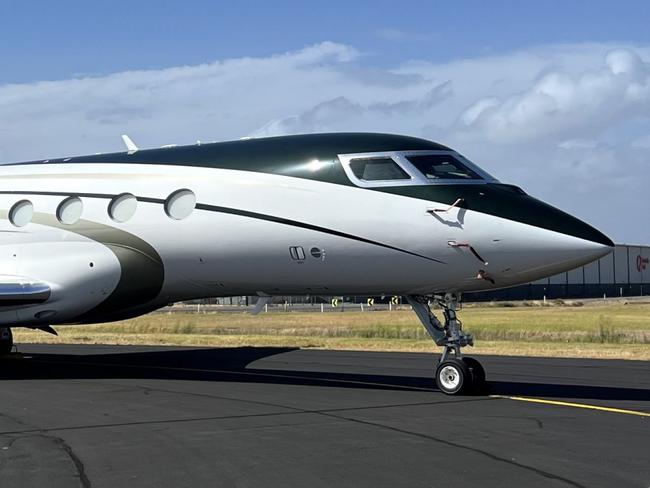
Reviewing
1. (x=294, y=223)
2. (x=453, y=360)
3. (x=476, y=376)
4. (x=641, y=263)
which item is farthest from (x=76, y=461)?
(x=641, y=263)

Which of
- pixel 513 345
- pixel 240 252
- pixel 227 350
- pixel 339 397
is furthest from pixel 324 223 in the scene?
pixel 513 345

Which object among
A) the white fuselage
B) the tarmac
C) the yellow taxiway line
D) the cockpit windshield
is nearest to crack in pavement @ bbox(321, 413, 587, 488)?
the tarmac

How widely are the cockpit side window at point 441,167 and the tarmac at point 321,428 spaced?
11.2ft

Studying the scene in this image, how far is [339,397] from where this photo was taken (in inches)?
538

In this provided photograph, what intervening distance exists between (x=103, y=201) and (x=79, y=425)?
21.0 feet

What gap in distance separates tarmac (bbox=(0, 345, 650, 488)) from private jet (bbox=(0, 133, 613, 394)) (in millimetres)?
1618

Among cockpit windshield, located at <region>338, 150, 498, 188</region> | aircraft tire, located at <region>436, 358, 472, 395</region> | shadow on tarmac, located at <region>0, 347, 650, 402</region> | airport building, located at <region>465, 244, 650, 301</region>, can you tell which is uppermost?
airport building, located at <region>465, 244, 650, 301</region>

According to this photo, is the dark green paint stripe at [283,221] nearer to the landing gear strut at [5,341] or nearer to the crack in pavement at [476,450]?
the crack in pavement at [476,450]

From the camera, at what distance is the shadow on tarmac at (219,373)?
48.2 feet

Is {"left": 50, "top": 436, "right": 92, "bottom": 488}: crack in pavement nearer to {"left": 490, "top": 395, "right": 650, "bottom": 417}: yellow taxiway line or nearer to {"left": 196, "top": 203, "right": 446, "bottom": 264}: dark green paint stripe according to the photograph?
{"left": 196, "top": 203, "right": 446, "bottom": 264}: dark green paint stripe

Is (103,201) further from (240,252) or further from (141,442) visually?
(141,442)

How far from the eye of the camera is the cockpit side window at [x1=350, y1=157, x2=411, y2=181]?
45.1 feet

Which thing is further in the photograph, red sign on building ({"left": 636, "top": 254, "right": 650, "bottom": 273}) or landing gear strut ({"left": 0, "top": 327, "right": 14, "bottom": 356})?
red sign on building ({"left": 636, "top": 254, "right": 650, "bottom": 273})

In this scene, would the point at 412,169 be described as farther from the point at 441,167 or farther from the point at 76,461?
the point at 76,461
